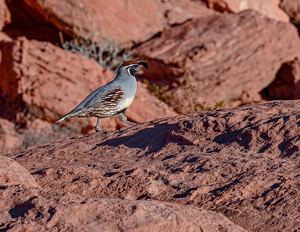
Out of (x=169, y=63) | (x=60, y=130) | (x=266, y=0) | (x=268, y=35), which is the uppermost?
(x=266, y=0)

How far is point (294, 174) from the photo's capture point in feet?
10.3

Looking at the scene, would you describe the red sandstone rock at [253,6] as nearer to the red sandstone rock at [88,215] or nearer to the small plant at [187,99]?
the small plant at [187,99]

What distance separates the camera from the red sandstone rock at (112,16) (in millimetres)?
12281

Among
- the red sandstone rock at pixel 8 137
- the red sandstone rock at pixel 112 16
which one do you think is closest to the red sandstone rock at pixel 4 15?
the red sandstone rock at pixel 112 16

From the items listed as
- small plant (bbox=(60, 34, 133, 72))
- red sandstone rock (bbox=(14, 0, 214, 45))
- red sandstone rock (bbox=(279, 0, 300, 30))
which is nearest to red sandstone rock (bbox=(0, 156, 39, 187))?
small plant (bbox=(60, 34, 133, 72))

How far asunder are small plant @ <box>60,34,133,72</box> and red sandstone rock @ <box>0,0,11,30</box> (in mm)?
1701

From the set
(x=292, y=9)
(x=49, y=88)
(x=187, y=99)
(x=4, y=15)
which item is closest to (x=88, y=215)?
(x=49, y=88)

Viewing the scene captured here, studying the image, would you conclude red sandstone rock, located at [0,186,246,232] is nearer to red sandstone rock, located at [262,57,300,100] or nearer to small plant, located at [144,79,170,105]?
small plant, located at [144,79,170,105]

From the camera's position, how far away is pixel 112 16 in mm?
12836

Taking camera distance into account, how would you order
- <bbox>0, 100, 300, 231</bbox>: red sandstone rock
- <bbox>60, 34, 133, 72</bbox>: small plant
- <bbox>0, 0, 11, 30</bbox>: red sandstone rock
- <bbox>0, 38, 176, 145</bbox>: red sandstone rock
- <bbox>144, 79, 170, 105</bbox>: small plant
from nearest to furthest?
<bbox>0, 100, 300, 231</bbox>: red sandstone rock
<bbox>144, 79, 170, 105</bbox>: small plant
<bbox>0, 38, 176, 145</bbox>: red sandstone rock
<bbox>60, 34, 133, 72</bbox>: small plant
<bbox>0, 0, 11, 30</bbox>: red sandstone rock

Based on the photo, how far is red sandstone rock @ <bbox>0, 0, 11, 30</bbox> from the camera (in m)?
12.5

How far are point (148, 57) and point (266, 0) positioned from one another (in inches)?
254

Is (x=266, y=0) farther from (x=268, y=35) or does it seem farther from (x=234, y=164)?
(x=234, y=164)

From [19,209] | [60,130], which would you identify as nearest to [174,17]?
[60,130]
